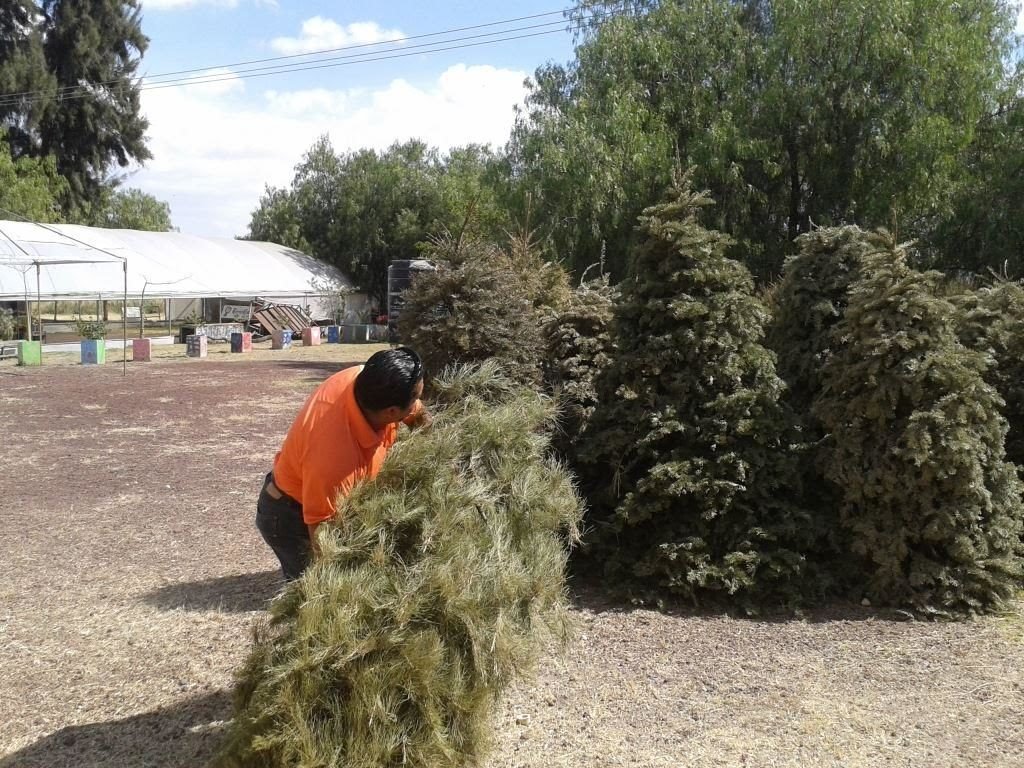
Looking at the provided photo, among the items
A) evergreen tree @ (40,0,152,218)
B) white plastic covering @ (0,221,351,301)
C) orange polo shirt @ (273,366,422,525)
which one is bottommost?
orange polo shirt @ (273,366,422,525)

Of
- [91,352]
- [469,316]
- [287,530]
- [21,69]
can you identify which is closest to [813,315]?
[469,316]

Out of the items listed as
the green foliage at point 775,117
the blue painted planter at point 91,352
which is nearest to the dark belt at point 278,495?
the green foliage at point 775,117

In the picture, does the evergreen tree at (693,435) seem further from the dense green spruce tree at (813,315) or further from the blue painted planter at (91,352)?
the blue painted planter at (91,352)

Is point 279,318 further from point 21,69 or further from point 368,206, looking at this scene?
point 21,69

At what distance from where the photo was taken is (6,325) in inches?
1058

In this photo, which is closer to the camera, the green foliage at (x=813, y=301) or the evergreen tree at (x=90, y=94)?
the green foliage at (x=813, y=301)

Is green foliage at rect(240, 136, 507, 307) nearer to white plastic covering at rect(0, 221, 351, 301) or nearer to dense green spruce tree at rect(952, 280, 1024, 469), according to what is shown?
white plastic covering at rect(0, 221, 351, 301)

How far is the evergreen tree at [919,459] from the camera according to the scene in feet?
17.6

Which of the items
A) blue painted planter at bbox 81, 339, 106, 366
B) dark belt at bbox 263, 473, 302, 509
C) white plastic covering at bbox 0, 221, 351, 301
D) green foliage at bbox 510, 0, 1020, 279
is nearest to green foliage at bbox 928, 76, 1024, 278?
green foliage at bbox 510, 0, 1020, 279

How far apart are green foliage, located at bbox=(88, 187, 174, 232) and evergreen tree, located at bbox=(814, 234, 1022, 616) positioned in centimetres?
4864

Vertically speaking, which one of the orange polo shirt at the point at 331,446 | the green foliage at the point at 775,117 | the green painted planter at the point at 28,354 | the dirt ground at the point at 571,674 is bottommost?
the dirt ground at the point at 571,674

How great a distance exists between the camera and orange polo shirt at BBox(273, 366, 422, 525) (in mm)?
3236

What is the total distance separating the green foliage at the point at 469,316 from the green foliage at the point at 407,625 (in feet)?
7.14

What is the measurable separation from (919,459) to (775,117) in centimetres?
1521
